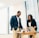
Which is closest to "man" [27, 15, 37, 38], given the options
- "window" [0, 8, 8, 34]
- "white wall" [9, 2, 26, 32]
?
"white wall" [9, 2, 26, 32]

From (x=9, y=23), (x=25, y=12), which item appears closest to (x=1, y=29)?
(x=9, y=23)

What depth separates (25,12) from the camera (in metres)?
4.33

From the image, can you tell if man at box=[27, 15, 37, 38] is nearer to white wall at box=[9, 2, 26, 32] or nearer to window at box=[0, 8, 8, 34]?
white wall at box=[9, 2, 26, 32]

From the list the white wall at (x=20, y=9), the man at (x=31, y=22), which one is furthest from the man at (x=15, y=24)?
the man at (x=31, y=22)

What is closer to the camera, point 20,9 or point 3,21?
point 20,9

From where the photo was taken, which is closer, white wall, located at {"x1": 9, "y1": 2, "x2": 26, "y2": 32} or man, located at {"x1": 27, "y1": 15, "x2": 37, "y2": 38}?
man, located at {"x1": 27, "y1": 15, "x2": 37, "y2": 38}

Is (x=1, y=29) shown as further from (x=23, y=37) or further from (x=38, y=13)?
(x=38, y=13)

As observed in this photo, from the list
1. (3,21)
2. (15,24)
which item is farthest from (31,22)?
(3,21)

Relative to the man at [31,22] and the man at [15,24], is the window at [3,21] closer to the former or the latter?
the man at [15,24]

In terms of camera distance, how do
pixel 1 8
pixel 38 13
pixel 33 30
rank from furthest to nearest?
pixel 1 8 < pixel 38 13 < pixel 33 30

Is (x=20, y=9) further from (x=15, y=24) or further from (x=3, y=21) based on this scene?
(x=3, y=21)

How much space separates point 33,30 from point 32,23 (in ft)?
0.83

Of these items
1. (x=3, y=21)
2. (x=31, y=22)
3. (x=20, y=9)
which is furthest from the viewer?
(x=3, y=21)

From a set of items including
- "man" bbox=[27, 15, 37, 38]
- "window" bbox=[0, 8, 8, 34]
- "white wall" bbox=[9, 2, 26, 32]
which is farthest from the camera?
"window" bbox=[0, 8, 8, 34]
